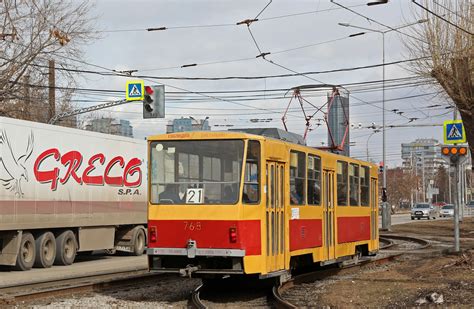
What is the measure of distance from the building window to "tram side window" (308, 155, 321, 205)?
3636 mm

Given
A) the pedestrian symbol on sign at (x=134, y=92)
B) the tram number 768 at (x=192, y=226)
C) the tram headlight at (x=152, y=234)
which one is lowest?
the tram headlight at (x=152, y=234)

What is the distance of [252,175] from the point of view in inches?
488

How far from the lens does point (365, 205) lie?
1908cm

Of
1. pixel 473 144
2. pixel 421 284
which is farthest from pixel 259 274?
pixel 473 144

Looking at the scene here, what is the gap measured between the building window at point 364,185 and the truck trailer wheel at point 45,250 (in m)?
8.30

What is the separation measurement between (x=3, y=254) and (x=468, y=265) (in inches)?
439

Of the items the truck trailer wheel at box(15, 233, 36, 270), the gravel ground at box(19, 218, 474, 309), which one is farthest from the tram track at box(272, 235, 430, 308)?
the truck trailer wheel at box(15, 233, 36, 270)

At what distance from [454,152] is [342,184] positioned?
4970 mm

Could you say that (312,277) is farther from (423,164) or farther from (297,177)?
(423,164)

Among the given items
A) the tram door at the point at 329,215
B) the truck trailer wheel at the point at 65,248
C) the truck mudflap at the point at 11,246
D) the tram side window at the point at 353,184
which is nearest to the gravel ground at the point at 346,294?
the tram door at the point at 329,215

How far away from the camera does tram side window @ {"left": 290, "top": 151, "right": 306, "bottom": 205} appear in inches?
547

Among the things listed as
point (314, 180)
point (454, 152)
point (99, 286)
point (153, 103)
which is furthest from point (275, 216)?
point (153, 103)

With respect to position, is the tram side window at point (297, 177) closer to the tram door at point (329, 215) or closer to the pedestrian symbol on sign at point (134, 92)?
the tram door at point (329, 215)

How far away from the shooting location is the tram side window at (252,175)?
12320 millimetres
